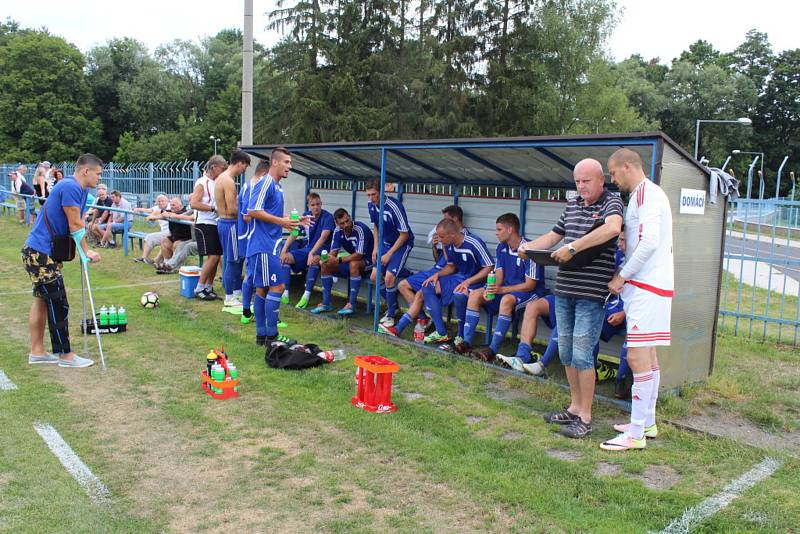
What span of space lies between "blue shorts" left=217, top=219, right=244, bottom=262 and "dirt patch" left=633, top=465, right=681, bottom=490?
566 centimetres

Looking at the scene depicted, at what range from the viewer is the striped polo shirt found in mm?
4582

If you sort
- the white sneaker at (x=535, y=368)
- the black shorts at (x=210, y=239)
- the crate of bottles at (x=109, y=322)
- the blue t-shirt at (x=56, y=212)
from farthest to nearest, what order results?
1. the black shorts at (x=210, y=239)
2. the crate of bottles at (x=109, y=322)
3. the white sneaker at (x=535, y=368)
4. the blue t-shirt at (x=56, y=212)

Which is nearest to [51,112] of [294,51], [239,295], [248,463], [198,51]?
[198,51]

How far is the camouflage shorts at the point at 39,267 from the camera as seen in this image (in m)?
5.80

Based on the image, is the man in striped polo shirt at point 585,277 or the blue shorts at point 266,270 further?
the blue shorts at point 266,270

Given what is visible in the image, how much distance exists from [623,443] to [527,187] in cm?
360

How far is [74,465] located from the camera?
4.05 m

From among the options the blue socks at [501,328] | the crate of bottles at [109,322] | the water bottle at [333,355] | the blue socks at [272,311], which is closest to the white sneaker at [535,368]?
the blue socks at [501,328]

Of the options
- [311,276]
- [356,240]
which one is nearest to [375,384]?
[356,240]

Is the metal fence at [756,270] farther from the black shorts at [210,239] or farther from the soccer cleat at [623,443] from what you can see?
the black shorts at [210,239]

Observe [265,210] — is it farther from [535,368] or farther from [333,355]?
[535,368]

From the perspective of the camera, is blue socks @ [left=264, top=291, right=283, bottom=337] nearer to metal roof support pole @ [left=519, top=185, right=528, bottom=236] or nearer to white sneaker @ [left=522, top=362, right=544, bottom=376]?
white sneaker @ [left=522, top=362, right=544, bottom=376]

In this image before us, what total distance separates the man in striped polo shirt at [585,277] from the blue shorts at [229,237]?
4.66m

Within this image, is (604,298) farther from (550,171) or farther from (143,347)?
(143,347)
